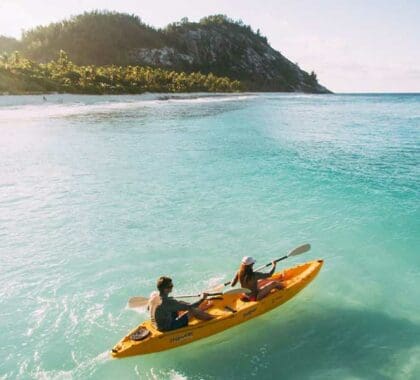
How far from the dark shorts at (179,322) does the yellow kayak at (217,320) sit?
70 mm

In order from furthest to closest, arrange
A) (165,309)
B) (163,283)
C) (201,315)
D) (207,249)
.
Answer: (207,249)
(201,315)
(165,309)
(163,283)

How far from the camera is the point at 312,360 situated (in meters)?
8.89

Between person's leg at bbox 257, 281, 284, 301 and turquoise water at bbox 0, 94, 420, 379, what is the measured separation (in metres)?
0.70

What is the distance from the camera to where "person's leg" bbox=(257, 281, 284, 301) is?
9.94 m

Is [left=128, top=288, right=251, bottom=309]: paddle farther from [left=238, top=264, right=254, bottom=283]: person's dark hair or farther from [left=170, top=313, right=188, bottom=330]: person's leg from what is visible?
[left=170, top=313, right=188, bottom=330]: person's leg

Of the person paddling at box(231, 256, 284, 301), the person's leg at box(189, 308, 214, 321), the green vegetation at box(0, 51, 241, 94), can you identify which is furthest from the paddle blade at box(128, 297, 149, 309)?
the green vegetation at box(0, 51, 241, 94)

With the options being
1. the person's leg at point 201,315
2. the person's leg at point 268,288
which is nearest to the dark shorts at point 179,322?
the person's leg at point 201,315

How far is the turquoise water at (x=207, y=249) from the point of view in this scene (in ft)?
29.5

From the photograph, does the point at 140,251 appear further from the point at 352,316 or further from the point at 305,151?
the point at 305,151

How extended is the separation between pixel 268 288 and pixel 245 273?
90 centimetres

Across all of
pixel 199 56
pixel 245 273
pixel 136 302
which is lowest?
pixel 136 302

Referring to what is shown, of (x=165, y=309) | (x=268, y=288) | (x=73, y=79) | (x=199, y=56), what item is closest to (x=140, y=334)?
(x=165, y=309)

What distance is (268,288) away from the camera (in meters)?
10.1

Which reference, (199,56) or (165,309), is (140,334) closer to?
(165,309)
